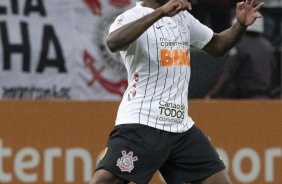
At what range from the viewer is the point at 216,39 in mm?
7422

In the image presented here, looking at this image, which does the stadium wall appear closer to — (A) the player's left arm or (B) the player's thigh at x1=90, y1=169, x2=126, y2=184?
(A) the player's left arm

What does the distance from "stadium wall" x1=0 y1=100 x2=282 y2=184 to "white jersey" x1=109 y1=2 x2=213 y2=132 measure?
216cm

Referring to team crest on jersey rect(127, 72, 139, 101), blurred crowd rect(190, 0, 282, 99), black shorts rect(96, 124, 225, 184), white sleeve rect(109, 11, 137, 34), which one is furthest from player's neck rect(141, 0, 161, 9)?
blurred crowd rect(190, 0, 282, 99)

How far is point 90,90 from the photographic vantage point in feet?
36.4

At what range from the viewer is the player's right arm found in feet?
21.2

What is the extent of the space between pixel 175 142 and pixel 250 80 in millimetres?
4049

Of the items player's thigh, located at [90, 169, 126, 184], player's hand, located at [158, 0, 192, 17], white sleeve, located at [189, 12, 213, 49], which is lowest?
player's thigh, located at [90, 169, 126, 184]

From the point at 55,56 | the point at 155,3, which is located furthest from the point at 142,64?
the point at 55,56

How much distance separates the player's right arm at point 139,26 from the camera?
6.47m

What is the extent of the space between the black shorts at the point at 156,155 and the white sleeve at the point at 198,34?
64 cm

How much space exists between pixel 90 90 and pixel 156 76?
4.20 meters

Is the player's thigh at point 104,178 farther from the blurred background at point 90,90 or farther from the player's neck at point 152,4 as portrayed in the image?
the blurred background at point 90,90

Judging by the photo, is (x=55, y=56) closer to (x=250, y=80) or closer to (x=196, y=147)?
(x=250, y=80)

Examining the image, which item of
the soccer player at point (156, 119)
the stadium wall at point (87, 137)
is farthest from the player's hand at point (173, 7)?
the stadium wall at point (87, 137)
